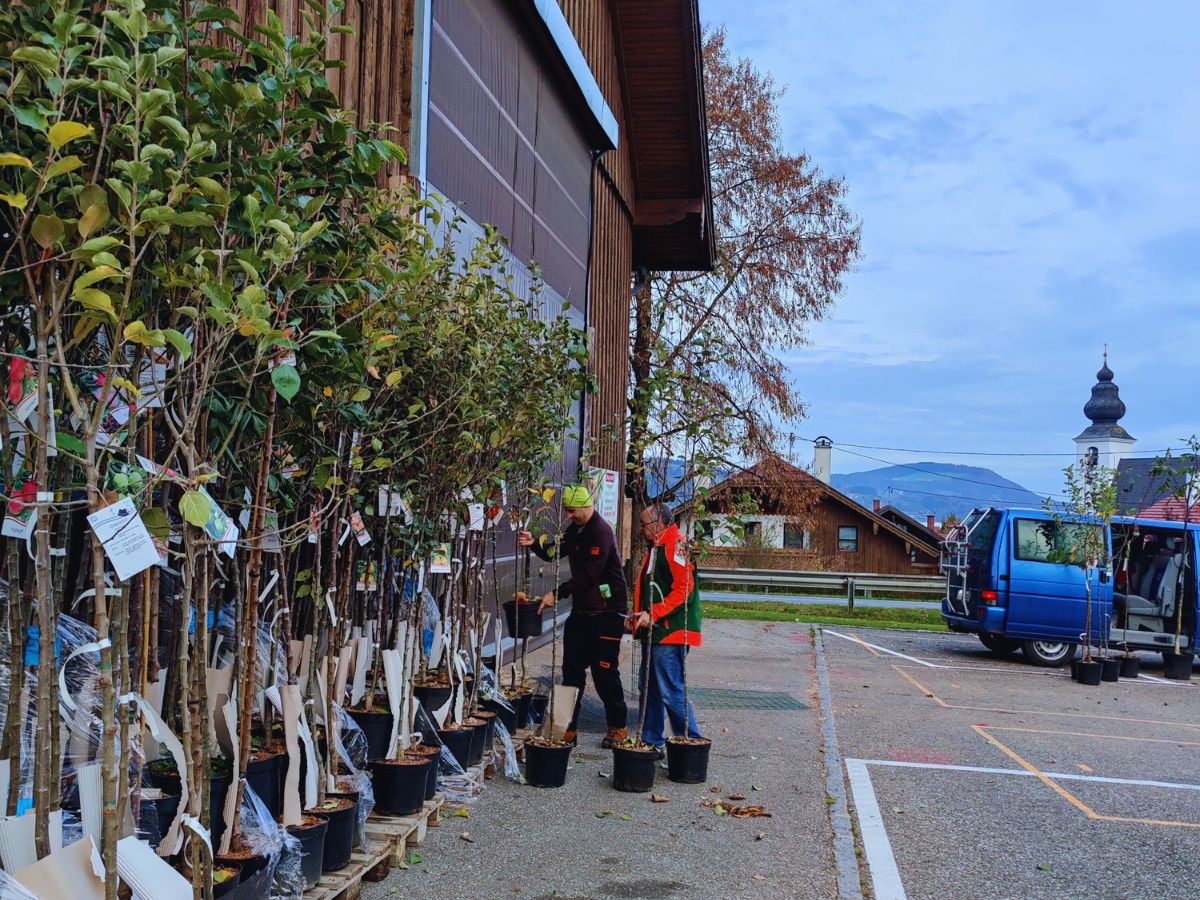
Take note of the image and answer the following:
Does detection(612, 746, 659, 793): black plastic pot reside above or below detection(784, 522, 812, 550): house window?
below

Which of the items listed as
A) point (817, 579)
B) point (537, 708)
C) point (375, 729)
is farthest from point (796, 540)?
point (375, 729)

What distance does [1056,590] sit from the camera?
15336 mm

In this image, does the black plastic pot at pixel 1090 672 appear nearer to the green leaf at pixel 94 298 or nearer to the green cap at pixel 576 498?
the green cap at pixel 576 498

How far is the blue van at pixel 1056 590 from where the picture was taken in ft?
50.3

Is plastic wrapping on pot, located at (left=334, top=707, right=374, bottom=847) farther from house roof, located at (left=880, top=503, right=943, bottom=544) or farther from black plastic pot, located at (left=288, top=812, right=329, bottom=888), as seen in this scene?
house roof, located at (left=880, top=503, right=943, bottom=544)

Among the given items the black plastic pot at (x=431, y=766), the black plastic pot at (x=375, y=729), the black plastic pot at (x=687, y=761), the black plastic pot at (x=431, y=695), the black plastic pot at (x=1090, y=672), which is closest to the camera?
the black plastic pot at (x=375, y=729)

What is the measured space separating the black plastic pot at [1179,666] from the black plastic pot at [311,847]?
14514 millimetres

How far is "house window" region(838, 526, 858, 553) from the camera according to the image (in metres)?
48.3

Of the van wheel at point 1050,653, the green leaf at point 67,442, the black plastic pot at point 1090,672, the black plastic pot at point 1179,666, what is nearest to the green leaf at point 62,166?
the green leaf at point 67,442

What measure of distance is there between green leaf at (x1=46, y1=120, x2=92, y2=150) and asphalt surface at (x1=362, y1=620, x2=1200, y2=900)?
141 inches

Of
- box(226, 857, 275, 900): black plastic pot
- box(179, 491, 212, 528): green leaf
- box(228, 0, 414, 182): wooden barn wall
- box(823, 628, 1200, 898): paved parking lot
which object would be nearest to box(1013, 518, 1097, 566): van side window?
box(823, 628, 1200, 898): paved parking lot

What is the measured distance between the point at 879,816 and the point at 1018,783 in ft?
5.89

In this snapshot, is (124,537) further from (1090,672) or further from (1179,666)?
(1179,666)

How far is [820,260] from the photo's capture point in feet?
92.5
